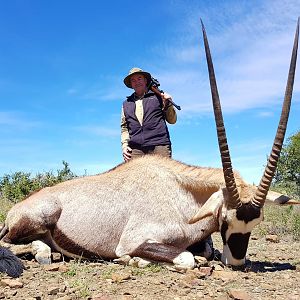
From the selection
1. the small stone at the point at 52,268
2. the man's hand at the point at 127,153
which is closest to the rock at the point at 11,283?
the small stone at the point at 52,268

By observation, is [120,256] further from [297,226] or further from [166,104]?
Result: [297,226]

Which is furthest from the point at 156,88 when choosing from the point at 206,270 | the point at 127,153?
the point at 206,270

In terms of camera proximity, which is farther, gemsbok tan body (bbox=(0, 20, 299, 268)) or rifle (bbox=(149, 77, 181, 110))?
rifle (bbox=(149, 77, 181, 110))

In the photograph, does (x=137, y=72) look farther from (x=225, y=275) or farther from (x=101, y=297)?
(x=101, y=297)

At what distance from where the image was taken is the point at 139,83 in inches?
315

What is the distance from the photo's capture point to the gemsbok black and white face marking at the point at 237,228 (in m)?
5.48

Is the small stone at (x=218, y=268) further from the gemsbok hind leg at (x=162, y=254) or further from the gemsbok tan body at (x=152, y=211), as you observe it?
the gemsbok hind leg at (x=162, y=254)

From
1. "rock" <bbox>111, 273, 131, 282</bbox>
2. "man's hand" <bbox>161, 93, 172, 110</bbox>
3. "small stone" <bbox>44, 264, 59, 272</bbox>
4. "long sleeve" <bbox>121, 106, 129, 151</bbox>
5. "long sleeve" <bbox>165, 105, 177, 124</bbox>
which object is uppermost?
"man's hand" <bbox>161, 93, 172, 110</bbox>

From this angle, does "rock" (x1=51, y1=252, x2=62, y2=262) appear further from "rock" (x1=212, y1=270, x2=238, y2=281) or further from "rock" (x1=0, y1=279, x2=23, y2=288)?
"rock" (x1=212, y1=270, x2=238, y2=281)

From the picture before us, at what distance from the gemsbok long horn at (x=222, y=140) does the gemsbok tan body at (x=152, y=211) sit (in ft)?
0.04

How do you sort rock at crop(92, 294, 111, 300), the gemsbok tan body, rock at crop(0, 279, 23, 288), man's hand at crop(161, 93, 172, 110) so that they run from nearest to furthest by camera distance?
1. rock at crop(92, 294, 111, 300)
2. rock at crop(0, 279, 23, 288)
3. the gemsbok tan body
4. man's hand at crop(161, 93, 172, 110)

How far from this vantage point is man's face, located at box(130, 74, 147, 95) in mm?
7992

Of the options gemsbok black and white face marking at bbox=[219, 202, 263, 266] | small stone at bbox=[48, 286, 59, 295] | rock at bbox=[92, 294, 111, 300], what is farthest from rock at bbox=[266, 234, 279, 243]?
small stone at bbox=[48, 286, 59, 295]

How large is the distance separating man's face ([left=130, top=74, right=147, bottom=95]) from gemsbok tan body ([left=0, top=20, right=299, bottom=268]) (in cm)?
193
